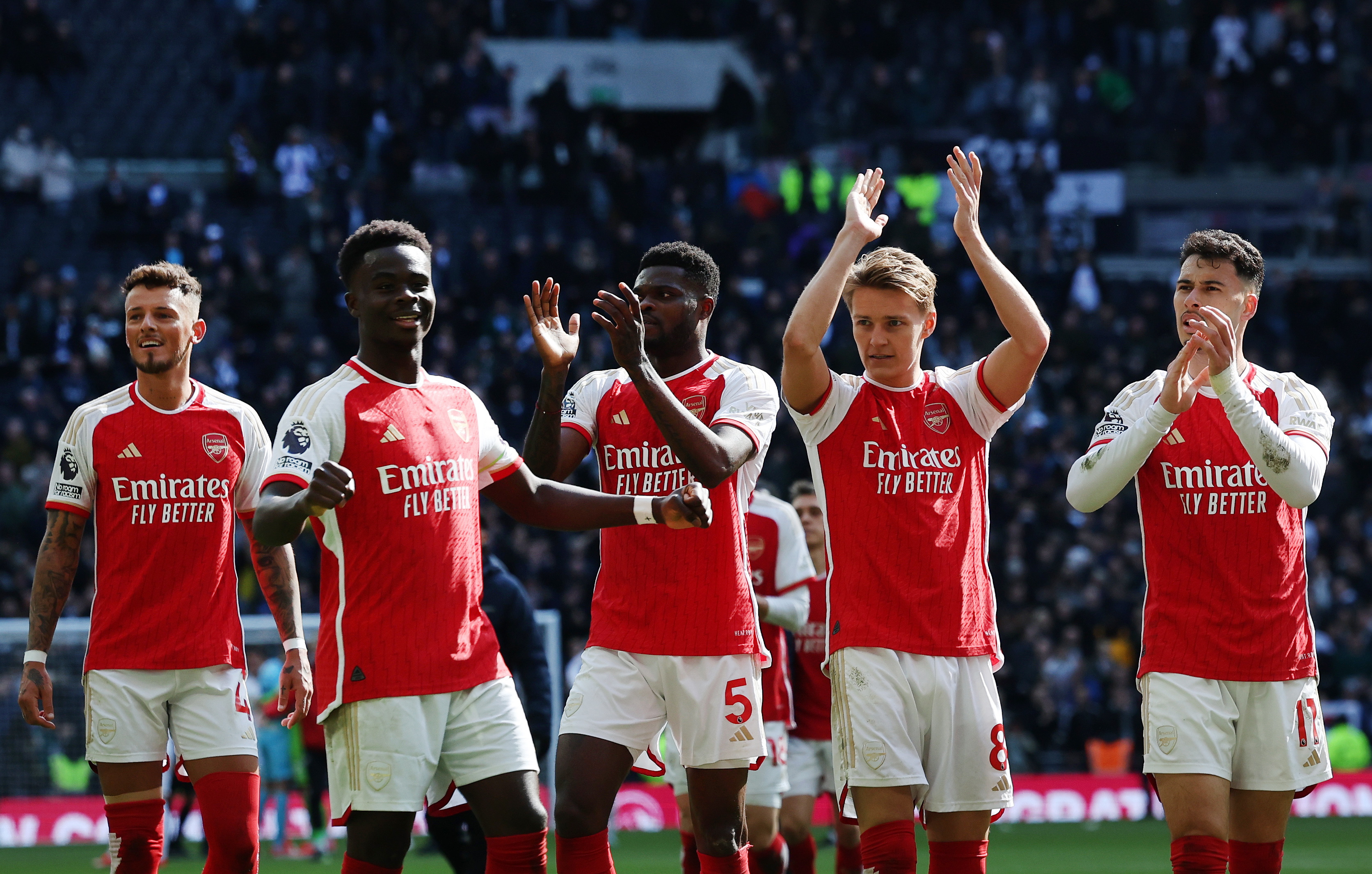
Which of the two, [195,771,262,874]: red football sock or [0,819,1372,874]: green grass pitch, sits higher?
[195,771,262,874]: red football sock

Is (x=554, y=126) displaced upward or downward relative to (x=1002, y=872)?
upward

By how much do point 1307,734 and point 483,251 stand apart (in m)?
16.7

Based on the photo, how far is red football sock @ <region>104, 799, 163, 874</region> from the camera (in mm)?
6227

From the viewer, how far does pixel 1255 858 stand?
6020mm

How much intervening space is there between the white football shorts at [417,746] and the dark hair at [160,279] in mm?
2231

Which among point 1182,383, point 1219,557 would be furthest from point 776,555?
point 1182,383

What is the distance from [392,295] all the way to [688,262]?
1.42 m

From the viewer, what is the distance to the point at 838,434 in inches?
236

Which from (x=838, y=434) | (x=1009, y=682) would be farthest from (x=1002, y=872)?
(x=838, y=434)

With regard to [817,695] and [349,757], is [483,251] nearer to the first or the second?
[817,695]

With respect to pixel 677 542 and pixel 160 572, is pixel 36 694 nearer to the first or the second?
pixel 160 572

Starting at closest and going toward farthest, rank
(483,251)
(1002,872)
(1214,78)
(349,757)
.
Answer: (349,757) → (1002,872) → (483,251) → (1214,78)

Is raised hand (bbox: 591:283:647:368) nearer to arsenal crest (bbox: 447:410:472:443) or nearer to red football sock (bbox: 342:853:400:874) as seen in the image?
arsenal crest (bbox: 447:410:472:443)

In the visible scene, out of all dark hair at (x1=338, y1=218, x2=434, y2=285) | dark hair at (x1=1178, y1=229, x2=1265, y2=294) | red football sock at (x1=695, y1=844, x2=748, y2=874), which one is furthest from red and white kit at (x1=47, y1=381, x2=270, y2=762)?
dark hair at (x1=1178, y1=229, x2=1265, y2=294)
